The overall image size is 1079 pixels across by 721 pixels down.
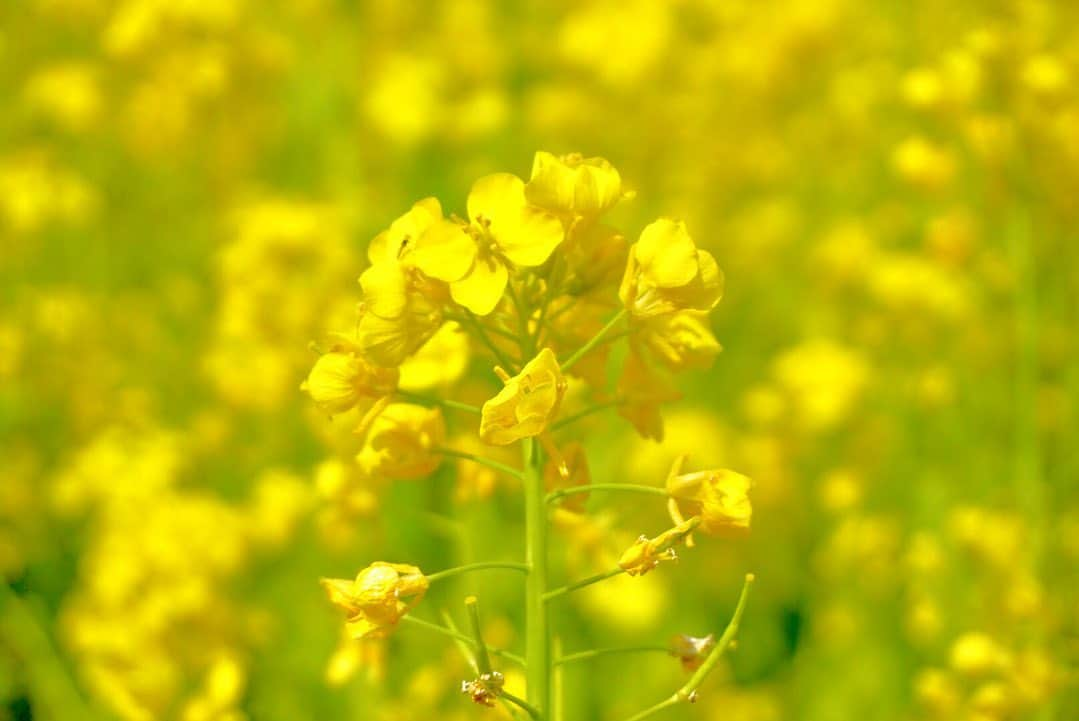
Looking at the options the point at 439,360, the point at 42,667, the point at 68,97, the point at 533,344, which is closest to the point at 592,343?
the point at 533,344

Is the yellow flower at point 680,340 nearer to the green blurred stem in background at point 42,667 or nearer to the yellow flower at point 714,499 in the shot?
the yellow flower at point 714,499

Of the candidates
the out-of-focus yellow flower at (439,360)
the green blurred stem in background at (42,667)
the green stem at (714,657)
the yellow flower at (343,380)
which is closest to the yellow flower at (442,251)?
the yellow flower at (343,380)

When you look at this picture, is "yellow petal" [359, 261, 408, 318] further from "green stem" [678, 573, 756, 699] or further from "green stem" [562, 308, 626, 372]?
"green stem" [678, 573, 756, 699]

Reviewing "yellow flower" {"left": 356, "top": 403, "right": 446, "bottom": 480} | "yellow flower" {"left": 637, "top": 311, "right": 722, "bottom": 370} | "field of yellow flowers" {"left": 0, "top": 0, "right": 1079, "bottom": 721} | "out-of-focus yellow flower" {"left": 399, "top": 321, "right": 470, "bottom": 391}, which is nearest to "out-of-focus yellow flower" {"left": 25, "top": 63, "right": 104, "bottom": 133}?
"field of yellow flowers" {"left": 0, "top": 0, "right": 1079, "bottom": 721}

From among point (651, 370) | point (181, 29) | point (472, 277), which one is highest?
point (472, 277)

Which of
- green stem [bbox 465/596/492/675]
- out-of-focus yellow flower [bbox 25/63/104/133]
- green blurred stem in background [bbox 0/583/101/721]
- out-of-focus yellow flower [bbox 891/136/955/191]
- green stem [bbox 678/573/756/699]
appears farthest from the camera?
out-of-focus yellow flower [bbox 25/63/104/133]

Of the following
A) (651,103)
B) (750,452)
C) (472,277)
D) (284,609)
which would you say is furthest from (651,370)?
(651,103)

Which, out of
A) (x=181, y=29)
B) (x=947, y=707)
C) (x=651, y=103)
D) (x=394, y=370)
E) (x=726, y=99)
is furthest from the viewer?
(x=726, y=99)

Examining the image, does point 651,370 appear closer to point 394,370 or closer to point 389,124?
point 394,370

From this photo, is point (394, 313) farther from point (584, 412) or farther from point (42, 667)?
point (42, 667)
